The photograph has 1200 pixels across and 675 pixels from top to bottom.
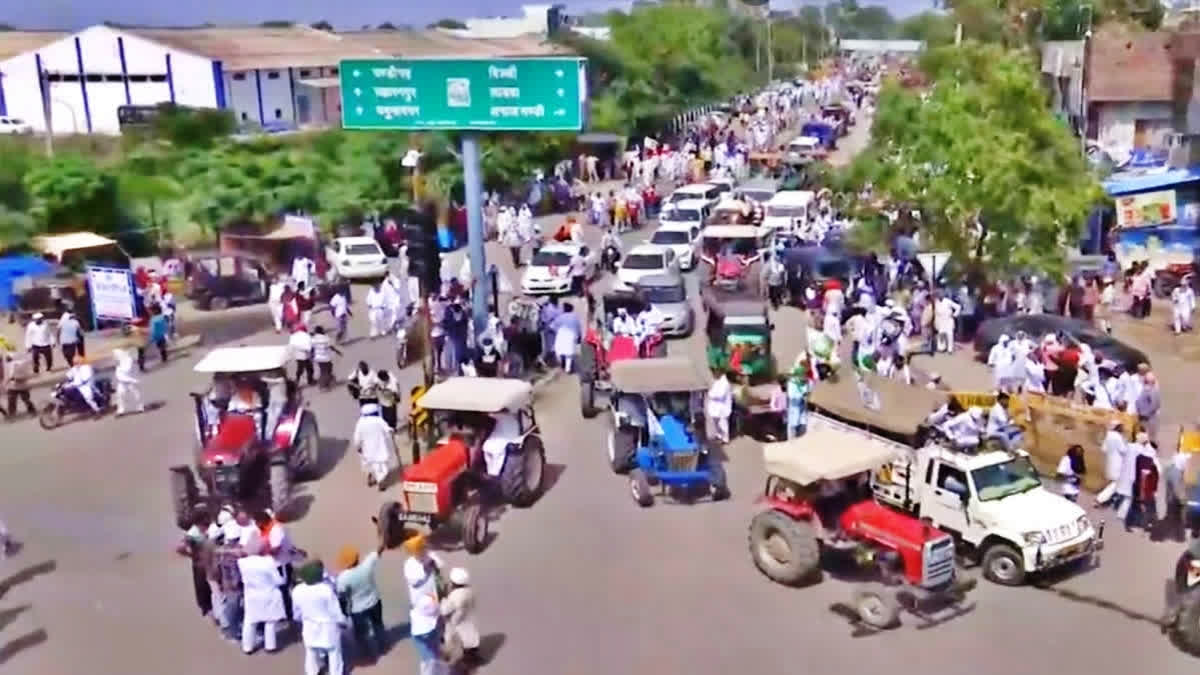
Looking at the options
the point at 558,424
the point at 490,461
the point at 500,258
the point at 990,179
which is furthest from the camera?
the point at 500,258

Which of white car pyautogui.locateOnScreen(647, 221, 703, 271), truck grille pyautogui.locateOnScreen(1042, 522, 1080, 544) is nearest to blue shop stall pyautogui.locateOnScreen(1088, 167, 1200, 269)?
white car pyautogui.locateOnScreen(647, 221, 703, 271)

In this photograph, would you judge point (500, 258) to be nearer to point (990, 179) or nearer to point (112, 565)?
point (990, 179)

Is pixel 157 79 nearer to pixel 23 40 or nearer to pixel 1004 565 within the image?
pixel 23 40

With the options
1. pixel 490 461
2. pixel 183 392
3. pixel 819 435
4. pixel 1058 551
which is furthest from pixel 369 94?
pixel 1058 551

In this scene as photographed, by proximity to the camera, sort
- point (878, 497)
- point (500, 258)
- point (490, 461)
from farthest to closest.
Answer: point (500, 258)
point (490, 461)
point (878, 497)

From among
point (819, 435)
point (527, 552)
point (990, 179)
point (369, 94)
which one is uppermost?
point (369, 94)

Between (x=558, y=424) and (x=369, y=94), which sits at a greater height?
(x=369, y=94)

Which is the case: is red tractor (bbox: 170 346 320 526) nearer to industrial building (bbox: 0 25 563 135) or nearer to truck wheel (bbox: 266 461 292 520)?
truck wheel (bbox: 266 461 292 520)

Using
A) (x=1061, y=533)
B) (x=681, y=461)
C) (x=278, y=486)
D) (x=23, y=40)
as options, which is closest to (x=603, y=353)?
(x=681, y=461)
